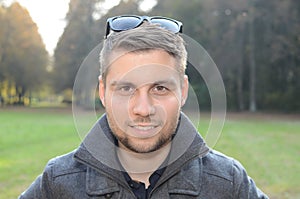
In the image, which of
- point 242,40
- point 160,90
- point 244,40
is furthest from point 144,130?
point 244,40

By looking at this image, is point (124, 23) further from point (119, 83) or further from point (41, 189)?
point (41, 189)

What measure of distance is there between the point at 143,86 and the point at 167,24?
0.36m

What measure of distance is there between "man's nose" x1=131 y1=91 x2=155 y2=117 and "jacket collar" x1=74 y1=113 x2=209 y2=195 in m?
0.30

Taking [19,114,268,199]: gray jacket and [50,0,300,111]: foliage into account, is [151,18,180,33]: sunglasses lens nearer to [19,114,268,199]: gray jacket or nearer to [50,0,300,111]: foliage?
[19,114,268,199]: gray jacket

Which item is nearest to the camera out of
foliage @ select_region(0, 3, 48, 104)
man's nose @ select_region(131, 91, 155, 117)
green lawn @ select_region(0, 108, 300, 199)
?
man's nose @ select_region(131, 91, 155, 117)

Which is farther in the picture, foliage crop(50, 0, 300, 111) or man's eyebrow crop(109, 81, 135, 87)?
foliage crop(50, 0, 300, 111)

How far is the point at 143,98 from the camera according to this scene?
1.75 metres

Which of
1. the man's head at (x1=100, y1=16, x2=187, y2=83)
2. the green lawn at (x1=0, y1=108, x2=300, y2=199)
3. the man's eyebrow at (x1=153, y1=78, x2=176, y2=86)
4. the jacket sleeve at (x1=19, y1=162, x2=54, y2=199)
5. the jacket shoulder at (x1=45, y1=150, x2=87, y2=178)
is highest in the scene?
the man's head at (x1=100, y1=16, x2=187, y2=83)

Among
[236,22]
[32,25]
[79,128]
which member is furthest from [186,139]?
[32,25]

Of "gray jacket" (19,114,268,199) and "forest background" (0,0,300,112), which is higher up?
"forest background" (0,0,300,112)

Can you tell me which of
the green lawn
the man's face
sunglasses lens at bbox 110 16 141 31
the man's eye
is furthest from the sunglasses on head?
the green lawn

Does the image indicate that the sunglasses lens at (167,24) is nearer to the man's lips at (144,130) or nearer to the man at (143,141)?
the man at (143,141)

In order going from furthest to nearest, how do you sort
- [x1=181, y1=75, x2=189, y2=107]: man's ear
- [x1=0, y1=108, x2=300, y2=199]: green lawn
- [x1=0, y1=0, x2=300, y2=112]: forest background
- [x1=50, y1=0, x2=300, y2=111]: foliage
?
[x1=50, y1=0, x2=300, y2=111]: foliage < [x1=0, y1=0, x2=300, y2=112]: forest background < [x1=0, y1=108, x2=300, y2=199]: green lawn < [x1=181, y1=75, x2=189, y2=107]: man's ear

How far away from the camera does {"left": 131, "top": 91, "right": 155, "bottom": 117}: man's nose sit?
5.66 ft
